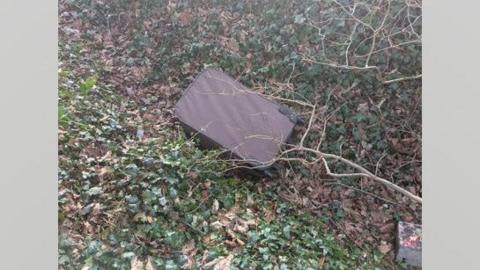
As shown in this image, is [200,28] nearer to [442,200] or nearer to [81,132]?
[81,132]

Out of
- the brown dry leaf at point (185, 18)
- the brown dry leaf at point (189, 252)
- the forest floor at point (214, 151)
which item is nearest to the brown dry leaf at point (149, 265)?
the forest floor at point (214, 151)

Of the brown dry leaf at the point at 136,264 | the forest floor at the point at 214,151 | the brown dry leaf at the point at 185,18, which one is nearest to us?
the brown dry leaf at the point at 136,264


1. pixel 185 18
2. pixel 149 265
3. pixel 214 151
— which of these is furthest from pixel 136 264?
pixel 185 18

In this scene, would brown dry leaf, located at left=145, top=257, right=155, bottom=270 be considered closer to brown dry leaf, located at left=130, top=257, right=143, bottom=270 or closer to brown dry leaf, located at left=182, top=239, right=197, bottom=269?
brown dry leaf, located at left=130, top=257, right=143, bottom=270

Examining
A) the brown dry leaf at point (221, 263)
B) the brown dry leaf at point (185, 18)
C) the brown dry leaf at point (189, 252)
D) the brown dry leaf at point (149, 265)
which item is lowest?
the brown dry leaf at point (189, 252)

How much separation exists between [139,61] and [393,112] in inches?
63.3

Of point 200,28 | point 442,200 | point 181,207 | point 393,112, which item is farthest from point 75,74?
point 442,200

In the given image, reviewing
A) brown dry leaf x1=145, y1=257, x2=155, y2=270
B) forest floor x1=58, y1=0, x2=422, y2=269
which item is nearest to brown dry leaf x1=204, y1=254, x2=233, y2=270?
forest floor x1=58, y1=0, x2=422, y2=269

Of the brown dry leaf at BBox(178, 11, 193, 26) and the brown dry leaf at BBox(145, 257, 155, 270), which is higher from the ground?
the brown dry leaf at BBox(178, 11, 193, 26)

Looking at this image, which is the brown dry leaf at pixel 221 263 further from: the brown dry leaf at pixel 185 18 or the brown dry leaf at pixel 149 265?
the brown dry leaf at pixel 185 18

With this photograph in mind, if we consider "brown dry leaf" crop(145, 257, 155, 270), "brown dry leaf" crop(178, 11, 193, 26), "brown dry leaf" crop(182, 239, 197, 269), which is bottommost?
"brown dry leaf" crop(182, 239, 197, 269)

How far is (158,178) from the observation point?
213 centimetres

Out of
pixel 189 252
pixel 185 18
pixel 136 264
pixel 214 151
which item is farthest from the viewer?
pixel 185 18

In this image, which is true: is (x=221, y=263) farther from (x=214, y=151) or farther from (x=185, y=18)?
(x=185, y=18)
